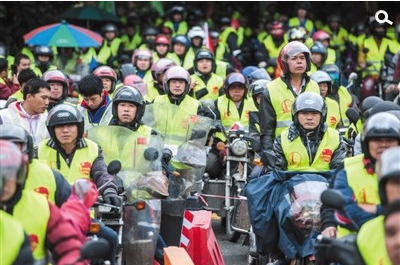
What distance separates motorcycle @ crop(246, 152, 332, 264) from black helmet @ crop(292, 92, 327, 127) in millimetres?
562

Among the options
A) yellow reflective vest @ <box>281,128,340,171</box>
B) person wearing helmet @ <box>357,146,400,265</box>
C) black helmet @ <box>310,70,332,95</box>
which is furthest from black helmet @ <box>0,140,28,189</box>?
black helmet @ <box>310,70,332,95</box>

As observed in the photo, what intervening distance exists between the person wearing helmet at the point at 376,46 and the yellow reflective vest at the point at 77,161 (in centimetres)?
1434

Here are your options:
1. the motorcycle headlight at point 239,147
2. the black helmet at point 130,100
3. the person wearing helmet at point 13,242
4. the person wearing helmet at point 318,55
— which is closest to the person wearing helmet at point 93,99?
the black helmet at point 130,100

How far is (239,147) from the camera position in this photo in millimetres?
14344

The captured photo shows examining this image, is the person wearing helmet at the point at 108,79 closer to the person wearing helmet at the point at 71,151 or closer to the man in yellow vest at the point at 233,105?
the man in yellow vest at the point at 233,105

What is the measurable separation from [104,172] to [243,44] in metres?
17.4

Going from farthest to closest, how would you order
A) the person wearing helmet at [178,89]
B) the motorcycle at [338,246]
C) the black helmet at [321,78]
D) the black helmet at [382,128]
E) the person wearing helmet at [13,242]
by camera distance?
the black helmet at [321,78], the person wearing helmet at [178,89], the black helmet at [382,128], the motorcycle at [338,246], the person wearing helmet at [13,242]

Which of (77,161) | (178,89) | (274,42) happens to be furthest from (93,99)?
(274,42)

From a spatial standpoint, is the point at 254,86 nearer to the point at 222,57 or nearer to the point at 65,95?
the point at 65,95

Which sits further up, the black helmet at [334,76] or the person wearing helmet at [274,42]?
the person wearing helmet at [274,42]

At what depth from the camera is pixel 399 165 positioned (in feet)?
22.1

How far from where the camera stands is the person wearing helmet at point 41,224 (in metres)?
7.37

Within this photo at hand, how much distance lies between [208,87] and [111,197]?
8.65 metres

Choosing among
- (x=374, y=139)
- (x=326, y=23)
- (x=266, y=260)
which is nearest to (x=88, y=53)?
(x=326, y=23)
